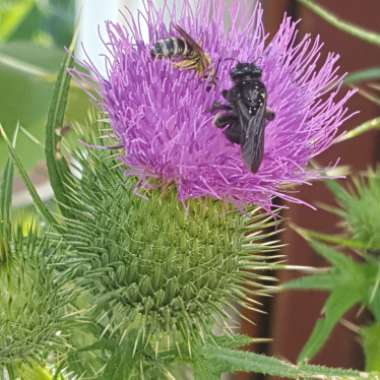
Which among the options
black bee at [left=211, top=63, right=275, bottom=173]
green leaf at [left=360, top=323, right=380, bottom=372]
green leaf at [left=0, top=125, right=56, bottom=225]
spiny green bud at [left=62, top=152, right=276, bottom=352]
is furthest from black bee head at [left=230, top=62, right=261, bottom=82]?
green leaf at [left=360, top=323, right=380, bottom=372]

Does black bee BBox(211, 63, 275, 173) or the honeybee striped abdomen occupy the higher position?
the honeybee striped abdomen

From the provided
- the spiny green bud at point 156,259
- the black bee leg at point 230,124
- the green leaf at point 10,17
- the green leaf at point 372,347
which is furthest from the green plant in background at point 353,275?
the green leaf at point 10,17

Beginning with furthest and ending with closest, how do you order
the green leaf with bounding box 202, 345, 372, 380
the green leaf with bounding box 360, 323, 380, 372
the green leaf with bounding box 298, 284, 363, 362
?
the green leaf with bounding box 360, 323, 380, 372 → the green leaf with bounding box 298, 284, 363, 362 → the green leaf with bounding box 202, 345, 372, 380

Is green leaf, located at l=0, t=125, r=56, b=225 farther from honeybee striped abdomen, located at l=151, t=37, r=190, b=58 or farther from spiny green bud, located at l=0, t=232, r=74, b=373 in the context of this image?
honeybee striped abdomen, located at l=151, t=37, r=190, b=58

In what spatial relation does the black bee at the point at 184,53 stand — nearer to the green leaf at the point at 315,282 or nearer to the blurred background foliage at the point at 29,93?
the blurred background foliage at the point at 29,93

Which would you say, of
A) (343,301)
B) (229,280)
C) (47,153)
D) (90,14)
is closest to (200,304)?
(229,280)

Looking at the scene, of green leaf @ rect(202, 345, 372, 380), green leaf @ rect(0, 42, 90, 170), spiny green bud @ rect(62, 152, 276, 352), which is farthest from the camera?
green leaf @ rect(0, 42, 90, 170)

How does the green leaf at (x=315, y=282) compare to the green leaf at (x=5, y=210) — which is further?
the green leaf at (x=315, y=282)
